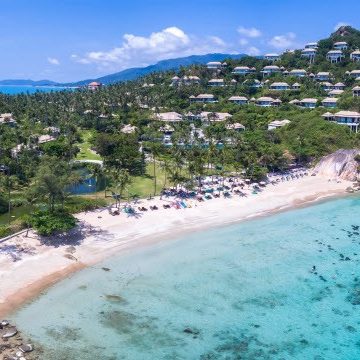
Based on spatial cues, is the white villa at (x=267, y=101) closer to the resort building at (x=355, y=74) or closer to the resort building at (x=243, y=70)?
the resort building at (x=355, y=74)

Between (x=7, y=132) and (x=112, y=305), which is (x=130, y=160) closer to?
(x=7, y=132)

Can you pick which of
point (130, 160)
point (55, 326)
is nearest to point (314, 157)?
point (130, 160)

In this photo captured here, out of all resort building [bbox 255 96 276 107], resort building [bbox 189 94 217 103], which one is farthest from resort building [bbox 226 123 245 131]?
resort building [bbox 189 94 217 103]

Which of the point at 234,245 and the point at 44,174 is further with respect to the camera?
the point at 234,245

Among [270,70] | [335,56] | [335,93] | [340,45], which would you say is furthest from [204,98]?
[340,45]

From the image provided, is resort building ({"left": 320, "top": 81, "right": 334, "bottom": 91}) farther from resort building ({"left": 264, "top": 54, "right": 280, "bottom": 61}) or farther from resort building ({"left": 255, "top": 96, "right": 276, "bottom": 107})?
resort building ({"left": 264, "top": 54, "right": 280, "bottom": 61})

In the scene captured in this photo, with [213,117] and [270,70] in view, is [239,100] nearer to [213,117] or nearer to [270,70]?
[213,117]
